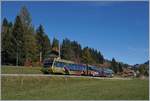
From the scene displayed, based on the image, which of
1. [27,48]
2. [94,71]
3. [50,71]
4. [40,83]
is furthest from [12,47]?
[40,83]

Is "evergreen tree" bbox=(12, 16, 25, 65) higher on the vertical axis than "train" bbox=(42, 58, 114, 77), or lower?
higher

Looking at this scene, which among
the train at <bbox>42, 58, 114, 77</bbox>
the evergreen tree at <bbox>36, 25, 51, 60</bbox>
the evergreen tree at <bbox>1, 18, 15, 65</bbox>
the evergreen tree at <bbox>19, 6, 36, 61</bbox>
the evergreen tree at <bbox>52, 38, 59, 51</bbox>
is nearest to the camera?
the train at <bbox>42, 58, 114, 77</bbox>

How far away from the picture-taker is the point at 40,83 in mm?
30750

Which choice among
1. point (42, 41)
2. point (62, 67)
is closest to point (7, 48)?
point (42, 41)

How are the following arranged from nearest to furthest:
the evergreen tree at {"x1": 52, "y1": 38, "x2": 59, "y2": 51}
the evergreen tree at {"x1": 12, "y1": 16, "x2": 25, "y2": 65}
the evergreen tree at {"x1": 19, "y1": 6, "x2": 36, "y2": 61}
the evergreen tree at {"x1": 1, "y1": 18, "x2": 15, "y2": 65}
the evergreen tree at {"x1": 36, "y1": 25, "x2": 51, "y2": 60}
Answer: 1. the evergreen tree at {"x1": 19, "y1": 6, "x2": 36, "y2": 61}
2. the evergreen tree at {"x1": 12, "y1": 16, "x2": 25, "y2": 65}
3. the evergreen tree at {"x1": 1, "y1": 18, "x2": 15, "y2": 65}
4. the evergreen tree at {"x1": 36, "y1": 25, "x2": 51, "y2": 60}
5. the evergreen tree at {"x1": 52, "y1": 38, "x2": 59, "y2": 51}

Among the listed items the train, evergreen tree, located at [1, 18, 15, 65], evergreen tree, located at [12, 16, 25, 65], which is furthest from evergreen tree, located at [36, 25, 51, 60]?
the train

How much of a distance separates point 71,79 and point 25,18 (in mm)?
35702

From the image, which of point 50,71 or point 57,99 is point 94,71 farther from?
point 57,99

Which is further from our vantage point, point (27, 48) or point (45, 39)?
point (45, 39)

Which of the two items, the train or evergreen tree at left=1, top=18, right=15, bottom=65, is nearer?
the train

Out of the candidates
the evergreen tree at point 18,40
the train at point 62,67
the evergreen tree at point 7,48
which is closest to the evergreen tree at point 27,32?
the evergreen tree at point 18,40

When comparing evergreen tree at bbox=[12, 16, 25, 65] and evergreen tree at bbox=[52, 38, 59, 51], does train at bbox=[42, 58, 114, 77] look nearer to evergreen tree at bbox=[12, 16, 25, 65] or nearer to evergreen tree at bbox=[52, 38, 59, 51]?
evergreen tree at bbox=[12, 16, 25, 65]

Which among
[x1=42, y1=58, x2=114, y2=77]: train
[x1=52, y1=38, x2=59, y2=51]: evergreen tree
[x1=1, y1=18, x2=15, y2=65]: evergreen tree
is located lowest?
[x1=42, y1=58, x2=114, y2=77]: train

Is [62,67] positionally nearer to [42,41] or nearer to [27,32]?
[27,32]
